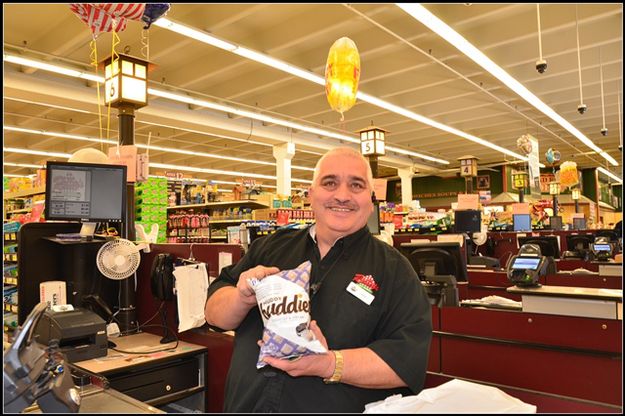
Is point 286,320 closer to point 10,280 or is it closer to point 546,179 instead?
point 10,280

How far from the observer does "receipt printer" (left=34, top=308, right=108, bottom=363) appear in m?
2.42

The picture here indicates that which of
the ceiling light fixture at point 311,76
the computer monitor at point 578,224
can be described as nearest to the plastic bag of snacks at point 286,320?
the ceiling light fixture at point 311,76

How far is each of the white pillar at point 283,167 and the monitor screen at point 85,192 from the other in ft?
33.9

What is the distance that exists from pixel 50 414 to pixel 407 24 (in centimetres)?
726

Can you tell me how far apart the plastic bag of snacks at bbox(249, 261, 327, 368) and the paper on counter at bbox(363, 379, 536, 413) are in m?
0.30

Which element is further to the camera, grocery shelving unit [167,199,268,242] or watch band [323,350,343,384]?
grocery shelving unit [167,199,268,242]

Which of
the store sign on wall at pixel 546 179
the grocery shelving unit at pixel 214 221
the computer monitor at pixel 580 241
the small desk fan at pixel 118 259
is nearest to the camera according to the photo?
the small desk fan at pixel 118 259

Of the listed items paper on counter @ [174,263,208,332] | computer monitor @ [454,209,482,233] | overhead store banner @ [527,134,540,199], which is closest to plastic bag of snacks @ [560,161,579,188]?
overhead store banner @ [527,134,540,199]

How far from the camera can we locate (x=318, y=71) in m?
9.11

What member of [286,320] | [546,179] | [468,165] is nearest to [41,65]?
[286,320]

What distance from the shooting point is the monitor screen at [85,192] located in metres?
2.92

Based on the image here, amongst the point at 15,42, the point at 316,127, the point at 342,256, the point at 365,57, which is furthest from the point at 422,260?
the point at 316,127

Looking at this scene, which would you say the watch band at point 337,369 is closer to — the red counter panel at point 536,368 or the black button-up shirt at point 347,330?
the black button-up shirt at point 347,330

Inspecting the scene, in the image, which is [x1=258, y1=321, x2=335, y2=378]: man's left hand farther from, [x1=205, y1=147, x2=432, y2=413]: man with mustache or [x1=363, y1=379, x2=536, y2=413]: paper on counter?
[x1=363, y1=379, x2=536, y2=413]: paper on counter
